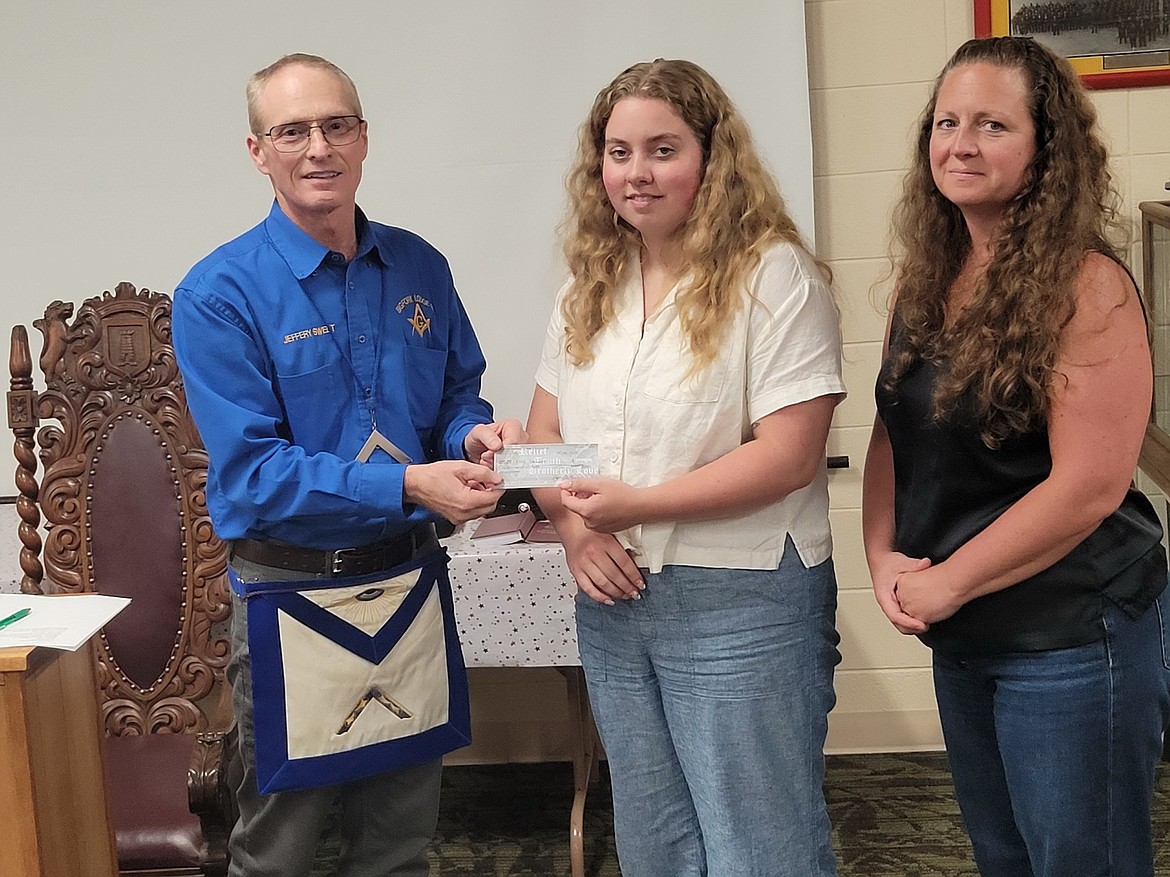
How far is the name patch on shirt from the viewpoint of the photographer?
77.8 inches

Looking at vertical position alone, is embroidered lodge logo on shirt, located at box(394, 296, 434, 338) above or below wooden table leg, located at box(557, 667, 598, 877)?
above

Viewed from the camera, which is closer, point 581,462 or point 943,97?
point 943,97

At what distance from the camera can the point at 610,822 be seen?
10.5 ft

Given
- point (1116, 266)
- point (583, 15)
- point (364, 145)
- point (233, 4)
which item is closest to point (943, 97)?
point (1116, 266)

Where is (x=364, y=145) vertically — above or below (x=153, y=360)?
above

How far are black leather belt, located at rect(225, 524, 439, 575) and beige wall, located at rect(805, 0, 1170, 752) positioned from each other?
1696 mm

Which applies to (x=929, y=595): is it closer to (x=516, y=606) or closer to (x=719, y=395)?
(x=719, y=395)

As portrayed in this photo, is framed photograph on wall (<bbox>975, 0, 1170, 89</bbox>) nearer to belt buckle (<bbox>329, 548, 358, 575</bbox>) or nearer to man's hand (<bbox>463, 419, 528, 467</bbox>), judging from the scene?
man's hand (<bbox>463, 419, 528, 467</bbox>)

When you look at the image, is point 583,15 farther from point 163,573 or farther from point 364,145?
point 163,573

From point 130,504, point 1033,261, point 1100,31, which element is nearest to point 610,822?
point 130,504

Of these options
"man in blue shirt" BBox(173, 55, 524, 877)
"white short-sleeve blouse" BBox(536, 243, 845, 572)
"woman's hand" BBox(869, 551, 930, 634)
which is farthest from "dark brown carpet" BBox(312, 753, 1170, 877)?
"white short-sleeve blouse" BBox(536, 243, 845, 572)

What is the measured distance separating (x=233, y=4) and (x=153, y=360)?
1105 mm

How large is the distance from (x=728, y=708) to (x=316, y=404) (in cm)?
79

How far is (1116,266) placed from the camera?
1603 mm
